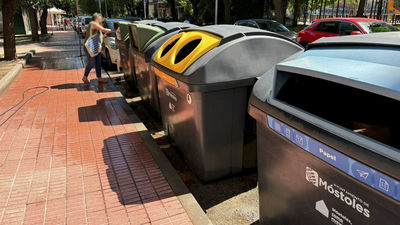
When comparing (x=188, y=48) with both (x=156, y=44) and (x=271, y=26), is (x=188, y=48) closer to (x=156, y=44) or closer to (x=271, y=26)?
(x=156, y=44)

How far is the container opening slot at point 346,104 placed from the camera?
171 cm

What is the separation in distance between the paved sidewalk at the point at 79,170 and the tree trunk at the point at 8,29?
593 centimetres

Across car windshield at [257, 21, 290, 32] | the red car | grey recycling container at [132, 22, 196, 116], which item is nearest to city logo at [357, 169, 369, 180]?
grey recycling container at [132, 22, 196, 116]

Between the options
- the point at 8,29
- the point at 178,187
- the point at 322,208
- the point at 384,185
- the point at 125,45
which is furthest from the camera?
the point at 8,29

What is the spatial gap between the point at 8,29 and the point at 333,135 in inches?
480

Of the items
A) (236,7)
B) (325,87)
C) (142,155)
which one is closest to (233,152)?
(142,155)

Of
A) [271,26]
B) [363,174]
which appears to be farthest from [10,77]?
[271,26]

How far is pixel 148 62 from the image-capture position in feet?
16.5

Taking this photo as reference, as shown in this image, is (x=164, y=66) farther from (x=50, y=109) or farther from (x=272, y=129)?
(x=50, y=109)

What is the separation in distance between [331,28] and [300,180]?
1106cm

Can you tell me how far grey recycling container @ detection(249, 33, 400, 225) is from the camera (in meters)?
1.41

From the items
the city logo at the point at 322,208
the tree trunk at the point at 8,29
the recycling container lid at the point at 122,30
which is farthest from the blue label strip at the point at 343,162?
the tree trunk at the point at 8,29

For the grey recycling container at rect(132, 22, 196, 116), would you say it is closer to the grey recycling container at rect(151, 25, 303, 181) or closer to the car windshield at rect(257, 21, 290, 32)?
the grey recycling container at rect(151, 25, 303, 181)

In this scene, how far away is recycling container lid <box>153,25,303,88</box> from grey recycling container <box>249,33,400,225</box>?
72cm
